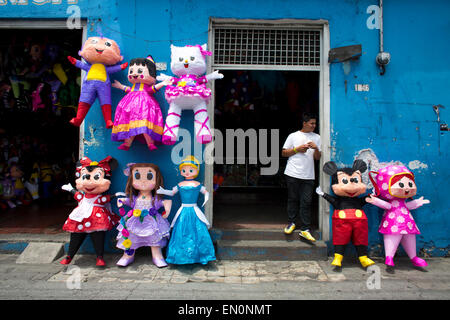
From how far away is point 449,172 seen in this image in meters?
4.77

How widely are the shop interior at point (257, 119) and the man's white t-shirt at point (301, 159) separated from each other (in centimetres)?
117

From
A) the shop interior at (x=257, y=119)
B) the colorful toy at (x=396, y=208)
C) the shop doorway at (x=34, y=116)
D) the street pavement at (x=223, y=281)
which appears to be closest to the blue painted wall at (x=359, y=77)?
the colorful toy at (x=396, y=208)

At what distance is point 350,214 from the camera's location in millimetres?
4223

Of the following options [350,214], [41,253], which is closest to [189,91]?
[350,214]

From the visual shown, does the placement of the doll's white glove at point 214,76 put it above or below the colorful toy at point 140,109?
above

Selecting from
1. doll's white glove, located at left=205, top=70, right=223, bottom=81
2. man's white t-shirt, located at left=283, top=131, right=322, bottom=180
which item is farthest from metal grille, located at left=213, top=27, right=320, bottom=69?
man's white t-shirt, located at left=283, top=131, right=322, bottom=180

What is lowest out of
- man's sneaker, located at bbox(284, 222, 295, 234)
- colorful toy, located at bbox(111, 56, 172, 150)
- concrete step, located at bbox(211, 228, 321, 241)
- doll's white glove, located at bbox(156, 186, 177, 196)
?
concrete step, located at bbox(211, 228, 321, 241)

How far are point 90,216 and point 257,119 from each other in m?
5.26

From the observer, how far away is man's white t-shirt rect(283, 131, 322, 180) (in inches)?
181

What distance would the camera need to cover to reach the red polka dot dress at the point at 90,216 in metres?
4.20

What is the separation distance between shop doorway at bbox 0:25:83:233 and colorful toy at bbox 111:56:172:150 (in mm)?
1723

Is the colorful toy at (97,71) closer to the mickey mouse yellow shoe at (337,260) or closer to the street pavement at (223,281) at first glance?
the street pavement at (223,281)

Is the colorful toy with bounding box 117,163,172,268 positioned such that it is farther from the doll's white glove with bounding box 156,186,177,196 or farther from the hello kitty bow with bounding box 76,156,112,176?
the hello kitty bow with bounding box 76,156,112,176

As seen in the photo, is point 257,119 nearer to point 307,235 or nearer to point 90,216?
point 307,235
